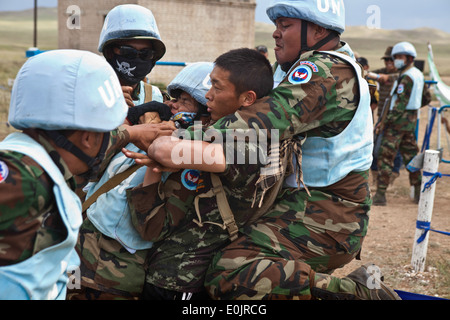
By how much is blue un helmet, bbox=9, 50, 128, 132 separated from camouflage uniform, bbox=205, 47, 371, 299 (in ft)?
1.96

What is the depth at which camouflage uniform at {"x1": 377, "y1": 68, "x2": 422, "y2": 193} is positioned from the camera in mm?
8969

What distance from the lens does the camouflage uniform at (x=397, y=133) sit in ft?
29.4

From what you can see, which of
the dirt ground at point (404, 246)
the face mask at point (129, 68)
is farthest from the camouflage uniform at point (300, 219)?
the dirt ground at point (404, 246)

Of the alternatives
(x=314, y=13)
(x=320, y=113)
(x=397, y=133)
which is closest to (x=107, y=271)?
(x=320, y=113)

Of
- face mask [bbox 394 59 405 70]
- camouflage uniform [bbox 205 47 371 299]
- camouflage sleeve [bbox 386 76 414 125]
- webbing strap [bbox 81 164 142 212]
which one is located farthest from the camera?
face mask [bbox 394 59 405 70]

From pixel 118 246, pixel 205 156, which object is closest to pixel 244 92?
pixel 205 156

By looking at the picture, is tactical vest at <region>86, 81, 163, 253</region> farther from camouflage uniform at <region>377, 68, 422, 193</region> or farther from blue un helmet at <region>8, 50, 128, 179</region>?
camouflage uniform at <region>377, 68, 422, 193</region>

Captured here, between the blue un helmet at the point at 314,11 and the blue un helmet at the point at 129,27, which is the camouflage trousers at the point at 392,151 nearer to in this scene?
the blue un helmet at the point at 129,27

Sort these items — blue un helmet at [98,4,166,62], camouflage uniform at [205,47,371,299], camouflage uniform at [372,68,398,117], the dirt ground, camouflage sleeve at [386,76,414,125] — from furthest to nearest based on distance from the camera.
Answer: camouflage uniform at [372,68,398,117], camouflage sleeve at [386,76,414,125], the dirt ground, blue un helmet at [98,4,166,62], camouflage uniform at [205,47,371,299]

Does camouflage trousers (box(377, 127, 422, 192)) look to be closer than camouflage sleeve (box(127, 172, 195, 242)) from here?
No

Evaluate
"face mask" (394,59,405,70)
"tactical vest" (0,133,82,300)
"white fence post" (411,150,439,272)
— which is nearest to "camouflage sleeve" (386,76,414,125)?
"face mask" (394,59,405,70)

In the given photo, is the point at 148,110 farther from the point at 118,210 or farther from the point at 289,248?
the point at 289,248

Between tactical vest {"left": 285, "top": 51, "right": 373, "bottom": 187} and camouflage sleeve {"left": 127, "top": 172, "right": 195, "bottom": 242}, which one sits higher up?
tactical vest {"left": 285, "top": 51, "right": 373, "bottom": 187}

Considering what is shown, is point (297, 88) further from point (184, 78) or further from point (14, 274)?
point (14, 274)
